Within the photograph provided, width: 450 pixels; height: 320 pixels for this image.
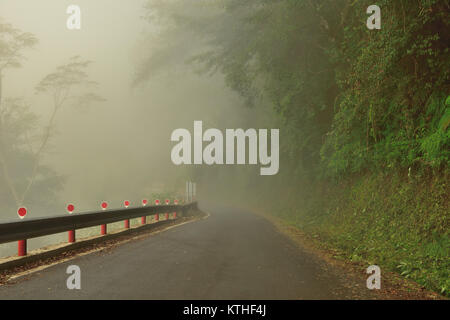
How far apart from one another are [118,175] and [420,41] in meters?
112

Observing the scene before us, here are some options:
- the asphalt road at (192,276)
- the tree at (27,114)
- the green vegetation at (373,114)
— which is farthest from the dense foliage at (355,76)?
the tree at (27,114)

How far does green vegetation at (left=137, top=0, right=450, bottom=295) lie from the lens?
8180mm

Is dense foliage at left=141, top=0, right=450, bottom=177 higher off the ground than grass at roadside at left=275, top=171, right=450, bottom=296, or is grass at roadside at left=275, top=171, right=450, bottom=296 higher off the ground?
dense foliage at left=141, top=0, right=450, bottom=177

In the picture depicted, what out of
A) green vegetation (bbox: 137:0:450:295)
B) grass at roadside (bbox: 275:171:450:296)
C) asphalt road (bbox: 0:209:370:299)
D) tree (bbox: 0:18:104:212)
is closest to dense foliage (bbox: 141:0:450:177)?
green vegetation (bbox: 137:0:450:295)

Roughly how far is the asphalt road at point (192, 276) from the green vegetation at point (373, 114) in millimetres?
1927

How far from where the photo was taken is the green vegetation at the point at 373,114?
818 cm

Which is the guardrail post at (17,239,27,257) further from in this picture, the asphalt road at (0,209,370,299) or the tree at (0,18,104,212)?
the tree at (0,18,104,212)

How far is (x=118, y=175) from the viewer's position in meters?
113

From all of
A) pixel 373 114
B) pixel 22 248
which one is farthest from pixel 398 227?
pixel 22 248

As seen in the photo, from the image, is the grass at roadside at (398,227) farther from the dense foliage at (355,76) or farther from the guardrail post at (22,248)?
the guardrail post at (22,248)

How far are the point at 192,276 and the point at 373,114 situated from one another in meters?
7.70

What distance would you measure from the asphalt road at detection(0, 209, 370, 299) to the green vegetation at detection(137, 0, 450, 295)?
6.32 feet

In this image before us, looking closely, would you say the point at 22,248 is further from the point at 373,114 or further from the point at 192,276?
the point at 373,114

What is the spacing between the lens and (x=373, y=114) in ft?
35.0
